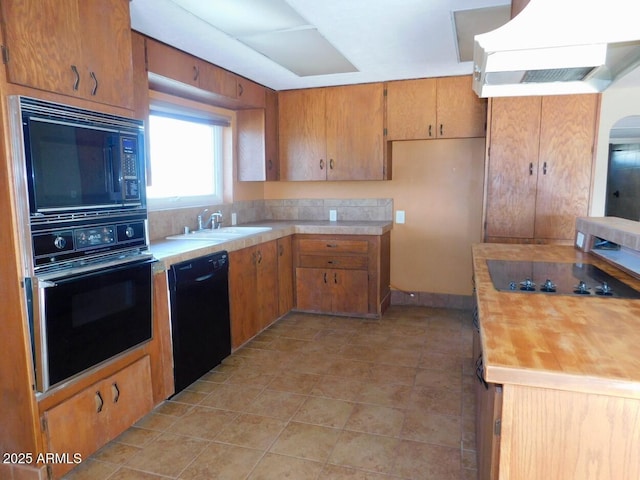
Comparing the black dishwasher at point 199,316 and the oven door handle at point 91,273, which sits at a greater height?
the oven door handle at point 91,273

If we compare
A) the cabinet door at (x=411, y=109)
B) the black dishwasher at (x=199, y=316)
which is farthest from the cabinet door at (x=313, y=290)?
the cabinet door at (x=411, y=109)

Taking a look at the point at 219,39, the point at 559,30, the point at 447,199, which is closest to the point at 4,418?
the point at 219,39

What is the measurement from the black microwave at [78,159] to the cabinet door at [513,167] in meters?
2.71

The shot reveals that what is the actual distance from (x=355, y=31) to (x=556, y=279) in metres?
1.83

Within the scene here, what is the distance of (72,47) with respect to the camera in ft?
6.23

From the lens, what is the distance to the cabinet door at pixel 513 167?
140 inches

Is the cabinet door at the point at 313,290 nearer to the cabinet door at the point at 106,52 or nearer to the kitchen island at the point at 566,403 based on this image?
the cabinet door at the point at 106,52

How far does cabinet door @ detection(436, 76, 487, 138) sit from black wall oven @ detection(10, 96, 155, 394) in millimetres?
2753

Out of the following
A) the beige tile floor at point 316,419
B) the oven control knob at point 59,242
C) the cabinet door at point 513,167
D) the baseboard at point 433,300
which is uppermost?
the cabinet door at point 513,167

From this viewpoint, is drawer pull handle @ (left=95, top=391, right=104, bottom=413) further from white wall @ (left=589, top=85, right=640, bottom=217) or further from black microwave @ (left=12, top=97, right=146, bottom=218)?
white wall @ (left=589, top=85, right=640, bottom=217)

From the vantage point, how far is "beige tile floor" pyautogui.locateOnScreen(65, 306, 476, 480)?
2.05 meters

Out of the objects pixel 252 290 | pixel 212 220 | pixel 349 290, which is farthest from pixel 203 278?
pixel 349 290

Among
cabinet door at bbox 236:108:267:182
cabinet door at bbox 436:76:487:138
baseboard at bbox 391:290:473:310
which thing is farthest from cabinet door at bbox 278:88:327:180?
baseboard at bbox 391:290:473:310

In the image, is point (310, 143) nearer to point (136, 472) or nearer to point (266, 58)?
point (266, 58)
